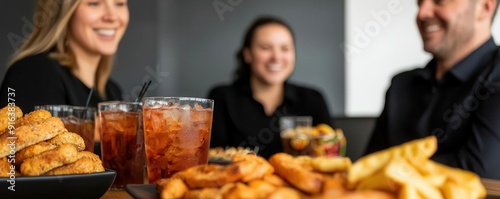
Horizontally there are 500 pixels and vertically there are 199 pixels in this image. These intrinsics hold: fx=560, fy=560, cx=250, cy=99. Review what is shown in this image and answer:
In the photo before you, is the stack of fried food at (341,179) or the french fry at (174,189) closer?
the stack of fried food at (341,179)

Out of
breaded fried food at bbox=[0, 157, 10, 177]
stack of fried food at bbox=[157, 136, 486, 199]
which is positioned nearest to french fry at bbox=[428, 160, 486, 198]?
stack of fried food at bbox=[157, 136, 486, 199]

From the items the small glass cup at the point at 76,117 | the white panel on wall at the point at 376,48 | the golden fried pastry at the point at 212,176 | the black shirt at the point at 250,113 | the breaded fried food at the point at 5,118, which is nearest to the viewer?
the golden fried pastry at the point at 212,176

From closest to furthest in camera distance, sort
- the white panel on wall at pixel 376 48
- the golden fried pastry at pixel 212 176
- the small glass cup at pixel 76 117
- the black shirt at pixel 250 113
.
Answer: the golden fried pastry at pixel 212 176 → the small glass cup at pixel 76 117 → the black shirt at pixel 250 113 → the white panel on wall at pixel 376 48

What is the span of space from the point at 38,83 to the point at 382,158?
5.91 ft

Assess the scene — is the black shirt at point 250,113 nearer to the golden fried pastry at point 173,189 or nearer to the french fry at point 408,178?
the golden fried pastry at point 173,189

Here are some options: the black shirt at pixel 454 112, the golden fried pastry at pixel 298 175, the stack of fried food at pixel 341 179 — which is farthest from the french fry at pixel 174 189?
the black shirt at pixel 454 112

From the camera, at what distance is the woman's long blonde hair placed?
225 centimetres

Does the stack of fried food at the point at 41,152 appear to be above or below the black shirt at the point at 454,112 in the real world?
above

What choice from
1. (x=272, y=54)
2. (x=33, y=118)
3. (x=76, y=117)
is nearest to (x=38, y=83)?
(x=76, y=117)

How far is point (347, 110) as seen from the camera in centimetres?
602

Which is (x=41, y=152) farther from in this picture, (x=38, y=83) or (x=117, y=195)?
(x=38, y=83)

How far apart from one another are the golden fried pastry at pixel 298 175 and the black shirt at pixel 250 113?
223 centimetres

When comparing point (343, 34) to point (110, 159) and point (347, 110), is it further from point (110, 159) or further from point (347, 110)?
point (110, 159)

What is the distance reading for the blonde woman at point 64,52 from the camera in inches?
83.4
